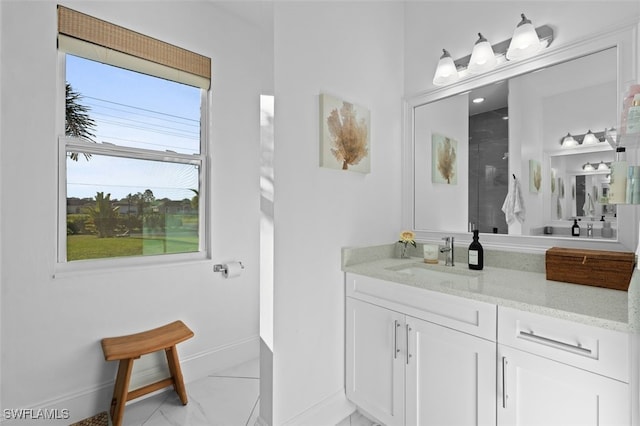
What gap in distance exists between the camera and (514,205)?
1784 millimetres

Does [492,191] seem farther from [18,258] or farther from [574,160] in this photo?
[18,258]

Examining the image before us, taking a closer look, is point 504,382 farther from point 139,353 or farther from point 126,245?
point 126,245

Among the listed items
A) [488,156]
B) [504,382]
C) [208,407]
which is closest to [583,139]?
[488,156]

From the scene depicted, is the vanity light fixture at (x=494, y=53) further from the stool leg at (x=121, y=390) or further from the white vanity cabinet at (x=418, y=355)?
the stool leg at (x=121, y=390)

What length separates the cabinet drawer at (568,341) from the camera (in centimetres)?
98

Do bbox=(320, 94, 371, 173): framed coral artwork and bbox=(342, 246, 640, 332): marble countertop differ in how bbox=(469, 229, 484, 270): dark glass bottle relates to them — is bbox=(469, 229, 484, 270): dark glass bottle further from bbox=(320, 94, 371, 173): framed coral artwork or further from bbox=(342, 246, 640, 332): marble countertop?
bbox=(320, 94, 371, 173): framed coral artwork

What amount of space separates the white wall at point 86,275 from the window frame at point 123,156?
0.19ft

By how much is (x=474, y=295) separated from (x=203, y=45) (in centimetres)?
Answer: 247

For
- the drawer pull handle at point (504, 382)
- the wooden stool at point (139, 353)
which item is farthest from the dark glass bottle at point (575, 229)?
the wooden stool at point (139, 353)

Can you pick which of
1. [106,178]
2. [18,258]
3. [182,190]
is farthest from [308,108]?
[18,258]

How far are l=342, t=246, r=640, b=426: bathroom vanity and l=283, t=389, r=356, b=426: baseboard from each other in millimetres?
78

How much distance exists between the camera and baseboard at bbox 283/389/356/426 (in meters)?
1.68

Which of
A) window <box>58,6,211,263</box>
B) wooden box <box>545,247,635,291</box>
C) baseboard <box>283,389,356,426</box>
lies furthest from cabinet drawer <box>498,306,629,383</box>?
window <box>58,6,211,263</box>

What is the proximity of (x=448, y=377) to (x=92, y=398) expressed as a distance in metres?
2.03
